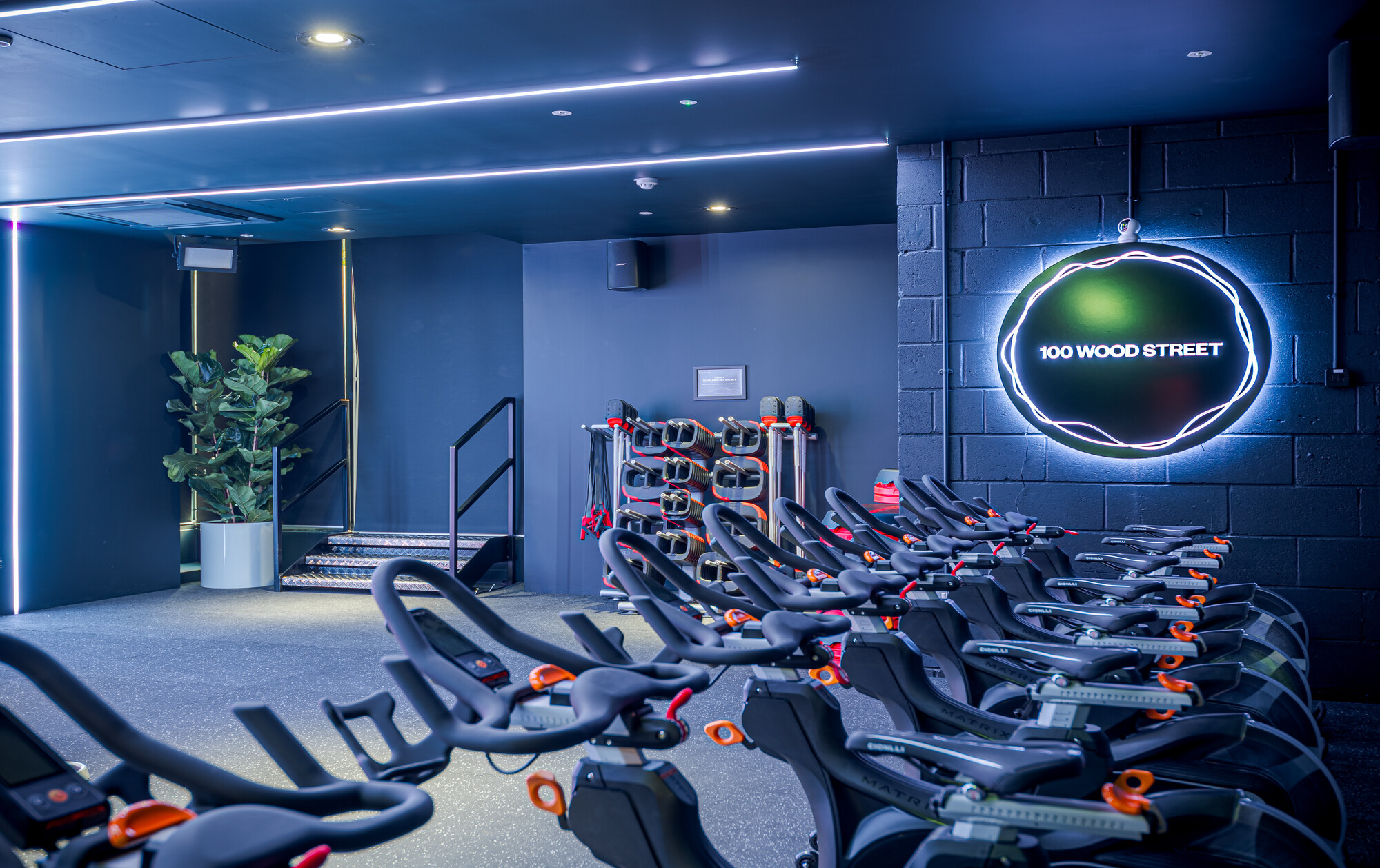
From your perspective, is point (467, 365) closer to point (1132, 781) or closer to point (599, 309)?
point (599, 309)

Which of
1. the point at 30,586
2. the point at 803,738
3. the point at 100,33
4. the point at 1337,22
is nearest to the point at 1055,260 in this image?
the point at 1337,22

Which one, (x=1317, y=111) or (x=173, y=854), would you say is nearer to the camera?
(x=173, y=854)

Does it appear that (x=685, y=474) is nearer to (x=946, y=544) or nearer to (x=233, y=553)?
(x=233, y=553)

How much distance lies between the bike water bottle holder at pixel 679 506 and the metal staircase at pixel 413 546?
1.57 meters

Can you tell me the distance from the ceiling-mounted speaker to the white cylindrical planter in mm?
7303

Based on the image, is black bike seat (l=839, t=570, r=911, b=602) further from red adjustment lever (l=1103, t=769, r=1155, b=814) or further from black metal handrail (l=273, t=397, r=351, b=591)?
black metal handrail (l=273, t=397, r=351, b=591)

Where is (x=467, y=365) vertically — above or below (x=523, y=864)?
above

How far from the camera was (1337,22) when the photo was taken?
139 inches

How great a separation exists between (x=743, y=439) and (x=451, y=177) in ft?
8.42

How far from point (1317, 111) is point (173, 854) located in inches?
200

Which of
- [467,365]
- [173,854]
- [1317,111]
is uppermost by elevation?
[1317,111]

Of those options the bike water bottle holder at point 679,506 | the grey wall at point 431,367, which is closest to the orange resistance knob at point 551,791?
the bike water bottle holder at point 679,506

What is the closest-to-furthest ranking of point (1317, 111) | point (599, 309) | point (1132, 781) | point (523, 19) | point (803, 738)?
point (1132, 781) < point (803, 738) < point (523, 19) < point (1317, 111) < point (599, 309)

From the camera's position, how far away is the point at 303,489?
845 centimetres
